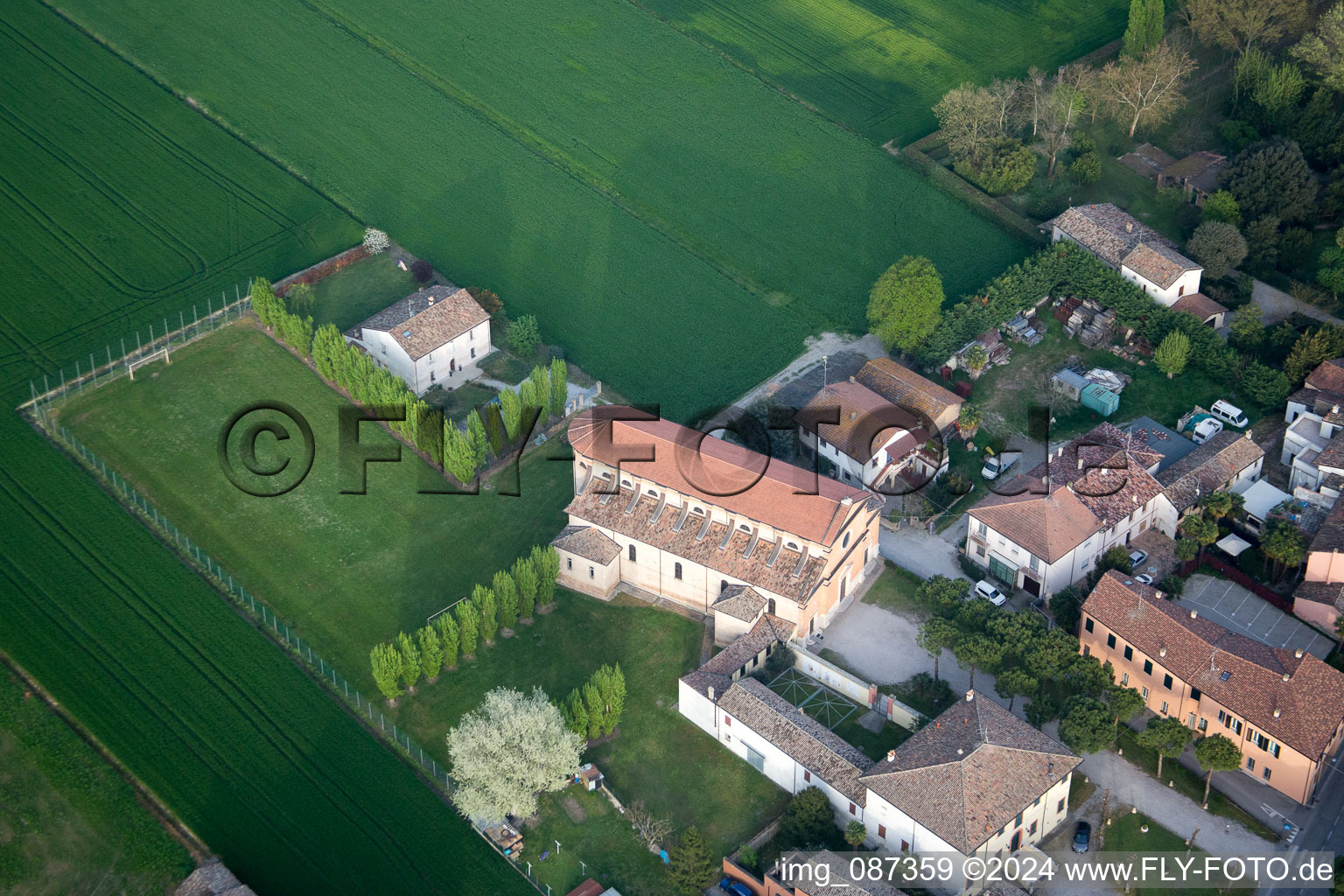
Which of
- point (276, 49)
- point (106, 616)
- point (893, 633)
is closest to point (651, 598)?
point (893, 633)

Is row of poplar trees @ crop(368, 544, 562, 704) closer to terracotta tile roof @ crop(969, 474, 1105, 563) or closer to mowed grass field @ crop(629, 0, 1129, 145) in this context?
terracotta tile roof @ crop(969, 474, 1105, 563)

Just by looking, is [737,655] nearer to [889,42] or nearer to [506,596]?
[506,596]

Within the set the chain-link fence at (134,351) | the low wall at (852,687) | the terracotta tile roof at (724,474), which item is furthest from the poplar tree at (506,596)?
the chain-link fence at (134,351)

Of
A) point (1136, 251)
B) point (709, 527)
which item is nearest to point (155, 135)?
point (709, 527)

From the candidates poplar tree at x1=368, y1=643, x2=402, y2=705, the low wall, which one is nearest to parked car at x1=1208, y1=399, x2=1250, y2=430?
the low wall

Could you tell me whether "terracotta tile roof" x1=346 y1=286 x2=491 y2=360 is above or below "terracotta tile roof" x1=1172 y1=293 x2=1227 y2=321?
below
